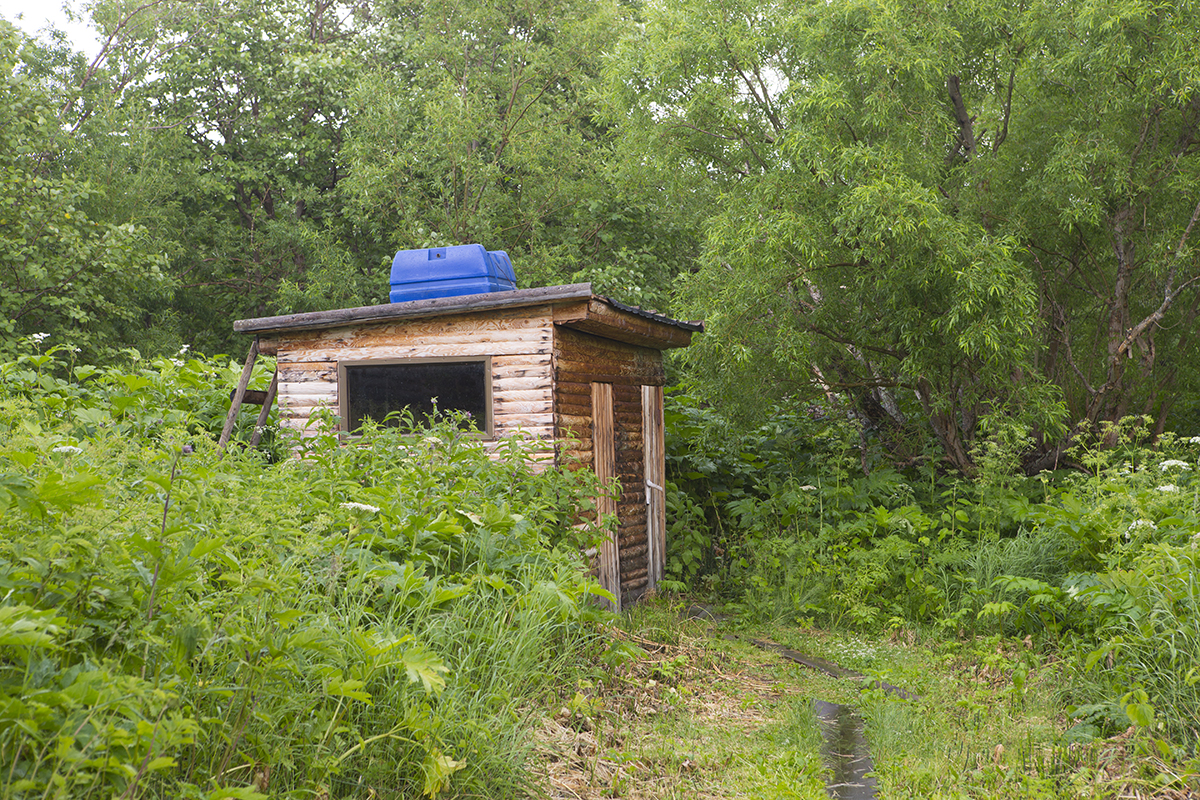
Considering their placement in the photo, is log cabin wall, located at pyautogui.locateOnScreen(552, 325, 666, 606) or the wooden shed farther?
log cabin wall, located at pyautogui.locateOnScreen(552, 325, 666, 606)

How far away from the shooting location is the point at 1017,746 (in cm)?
418

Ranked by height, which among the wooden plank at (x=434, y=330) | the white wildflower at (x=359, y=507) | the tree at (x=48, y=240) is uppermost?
the tree at (x=48, y=240)

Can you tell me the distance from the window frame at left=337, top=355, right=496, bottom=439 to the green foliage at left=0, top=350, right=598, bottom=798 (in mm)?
2358

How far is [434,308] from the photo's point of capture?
7.20m

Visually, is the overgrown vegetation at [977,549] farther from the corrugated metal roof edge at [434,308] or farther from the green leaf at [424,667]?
the green leaf at [424,667]

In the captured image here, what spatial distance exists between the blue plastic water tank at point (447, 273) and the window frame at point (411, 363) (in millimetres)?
619

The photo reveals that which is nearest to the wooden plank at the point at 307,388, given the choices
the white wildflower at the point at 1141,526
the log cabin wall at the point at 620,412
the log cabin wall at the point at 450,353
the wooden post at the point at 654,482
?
the log cabin wall at the point at 450,353

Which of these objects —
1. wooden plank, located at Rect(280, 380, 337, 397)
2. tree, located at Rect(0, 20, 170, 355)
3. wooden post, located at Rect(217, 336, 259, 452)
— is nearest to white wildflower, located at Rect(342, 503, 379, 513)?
wooden plank, located at Rect(280, 380, 337, 397)

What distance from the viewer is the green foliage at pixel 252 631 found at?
2180 millimetres

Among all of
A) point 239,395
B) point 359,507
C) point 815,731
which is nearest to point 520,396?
point 239,395

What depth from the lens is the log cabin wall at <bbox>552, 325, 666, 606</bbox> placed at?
23.5 ft

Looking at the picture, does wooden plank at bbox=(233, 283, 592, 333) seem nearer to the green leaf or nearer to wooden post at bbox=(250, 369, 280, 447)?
wooden post at bbox=(250, 369, 280, 447)

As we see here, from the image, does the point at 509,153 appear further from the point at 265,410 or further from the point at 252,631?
the point at 252,631

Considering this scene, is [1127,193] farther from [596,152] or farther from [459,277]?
[596,152]
